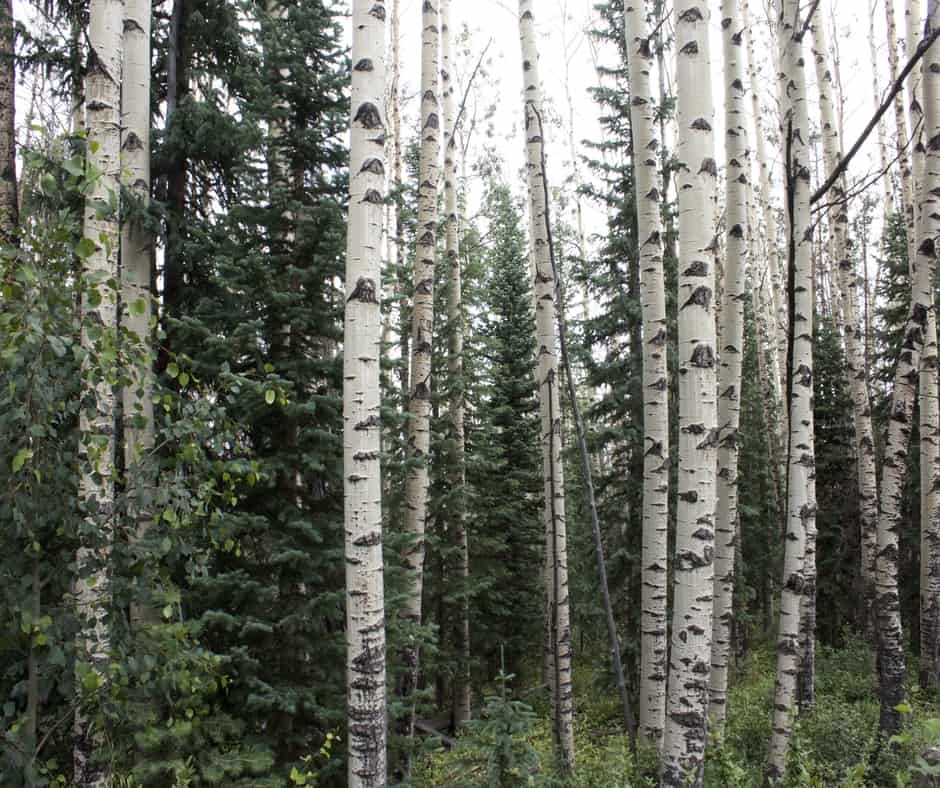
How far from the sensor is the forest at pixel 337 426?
3201mm

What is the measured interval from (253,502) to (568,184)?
2228 cm

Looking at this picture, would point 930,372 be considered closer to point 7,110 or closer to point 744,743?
point 744,743

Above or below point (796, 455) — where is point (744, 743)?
below

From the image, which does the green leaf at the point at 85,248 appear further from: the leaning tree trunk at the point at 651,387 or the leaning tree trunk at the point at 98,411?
the leaning tree trunk at the point at 651,387

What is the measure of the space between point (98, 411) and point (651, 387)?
452 cm

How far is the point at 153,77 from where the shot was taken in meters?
7.11

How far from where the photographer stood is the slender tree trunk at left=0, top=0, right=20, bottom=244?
240 inches

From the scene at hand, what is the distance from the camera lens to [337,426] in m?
5.84

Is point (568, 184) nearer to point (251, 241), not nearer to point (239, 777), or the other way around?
point (251, 241)

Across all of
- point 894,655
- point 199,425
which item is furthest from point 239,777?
point 894,655

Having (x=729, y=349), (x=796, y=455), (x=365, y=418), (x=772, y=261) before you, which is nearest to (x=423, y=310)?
(x=729, y=349)

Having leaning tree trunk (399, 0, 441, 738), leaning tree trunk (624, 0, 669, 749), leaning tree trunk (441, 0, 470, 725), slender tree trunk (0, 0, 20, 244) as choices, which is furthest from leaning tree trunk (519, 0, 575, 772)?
slender tree trunk (0, 0, 20, 244)

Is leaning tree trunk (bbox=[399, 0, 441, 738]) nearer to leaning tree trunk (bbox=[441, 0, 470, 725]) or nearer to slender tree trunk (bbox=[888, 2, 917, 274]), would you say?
leaning tree trunk (bbox=[441, 0, 470, 725])

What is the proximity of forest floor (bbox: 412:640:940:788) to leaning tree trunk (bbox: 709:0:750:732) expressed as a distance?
1.08 m
